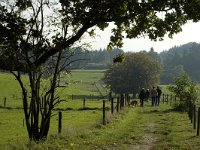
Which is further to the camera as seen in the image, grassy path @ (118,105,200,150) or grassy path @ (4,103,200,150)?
grassy path @ (118,105,200,150)

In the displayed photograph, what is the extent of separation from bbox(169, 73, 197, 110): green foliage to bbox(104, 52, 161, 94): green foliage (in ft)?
210

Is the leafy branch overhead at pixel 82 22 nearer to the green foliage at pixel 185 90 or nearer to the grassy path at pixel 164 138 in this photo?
the grassy path at pixel 164 138

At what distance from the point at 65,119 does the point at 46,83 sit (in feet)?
58.1

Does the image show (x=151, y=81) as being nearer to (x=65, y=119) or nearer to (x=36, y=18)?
(x=65, y=119)

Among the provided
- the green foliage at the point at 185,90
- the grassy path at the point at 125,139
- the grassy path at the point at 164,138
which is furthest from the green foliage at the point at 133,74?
the grassy path at the point at 125,139

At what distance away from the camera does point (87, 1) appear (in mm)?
14836

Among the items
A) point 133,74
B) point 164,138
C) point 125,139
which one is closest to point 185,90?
point 164,138

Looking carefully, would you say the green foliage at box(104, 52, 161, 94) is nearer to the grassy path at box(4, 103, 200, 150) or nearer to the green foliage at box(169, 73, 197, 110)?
the green foliage at box(169, 73, 197, 110)

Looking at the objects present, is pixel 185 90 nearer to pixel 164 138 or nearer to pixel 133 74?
pixel 164 138

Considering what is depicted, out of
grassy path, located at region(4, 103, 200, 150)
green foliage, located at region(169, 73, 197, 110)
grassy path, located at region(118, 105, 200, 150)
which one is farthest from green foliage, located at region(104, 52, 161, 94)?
grassy path, located at region(4, 103, 200, 150)

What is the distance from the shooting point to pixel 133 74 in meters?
111

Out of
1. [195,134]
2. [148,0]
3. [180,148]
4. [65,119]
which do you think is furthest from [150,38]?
[65,119]

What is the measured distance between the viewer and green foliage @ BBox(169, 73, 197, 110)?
1680 inches

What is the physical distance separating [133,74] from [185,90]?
222ft
